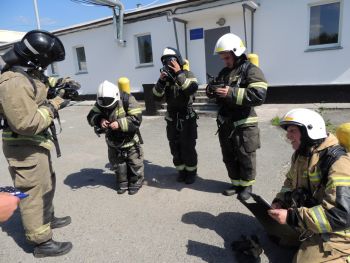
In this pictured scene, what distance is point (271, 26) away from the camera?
A: 938cm

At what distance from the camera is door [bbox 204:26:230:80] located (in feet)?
35.1

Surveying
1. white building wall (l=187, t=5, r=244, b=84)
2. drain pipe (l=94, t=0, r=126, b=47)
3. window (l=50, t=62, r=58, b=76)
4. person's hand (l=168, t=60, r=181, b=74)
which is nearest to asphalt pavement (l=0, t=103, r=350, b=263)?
person's hand (l=168, t=60, r=181, b=74)

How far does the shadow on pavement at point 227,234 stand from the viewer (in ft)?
8.91

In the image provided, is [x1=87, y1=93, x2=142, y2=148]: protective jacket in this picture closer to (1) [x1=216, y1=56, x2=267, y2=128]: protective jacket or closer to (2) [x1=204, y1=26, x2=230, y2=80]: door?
(1) [x1=216, y1=56, x2=267, y2=128]: protective jacket

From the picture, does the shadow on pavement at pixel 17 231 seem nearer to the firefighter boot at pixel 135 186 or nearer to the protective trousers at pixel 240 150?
the firefighter boot at pixel 135 186

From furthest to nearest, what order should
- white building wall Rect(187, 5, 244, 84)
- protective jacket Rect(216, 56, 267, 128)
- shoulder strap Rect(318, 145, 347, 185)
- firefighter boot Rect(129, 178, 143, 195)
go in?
white building wall Rect(187, 5, 244, 84) → firefighter boot Rect(129, 178, 143, 195) → protective jacket Rect(216, 56, 267, 128) → shoulder strap Rect(318, 145, 347, 185)

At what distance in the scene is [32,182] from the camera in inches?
108

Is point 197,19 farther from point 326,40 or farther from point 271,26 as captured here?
point 326,40

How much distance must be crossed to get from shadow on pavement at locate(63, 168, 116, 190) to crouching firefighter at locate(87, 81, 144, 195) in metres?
0.45

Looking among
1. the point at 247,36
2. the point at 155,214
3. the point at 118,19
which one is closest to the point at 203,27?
the point at 247,36

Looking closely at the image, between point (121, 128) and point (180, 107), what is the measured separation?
919mm

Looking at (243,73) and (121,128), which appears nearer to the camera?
(243,73)

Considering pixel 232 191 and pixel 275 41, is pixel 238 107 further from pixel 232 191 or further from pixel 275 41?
pixel 275 41

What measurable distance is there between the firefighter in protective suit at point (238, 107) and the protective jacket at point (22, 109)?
1926 mm
